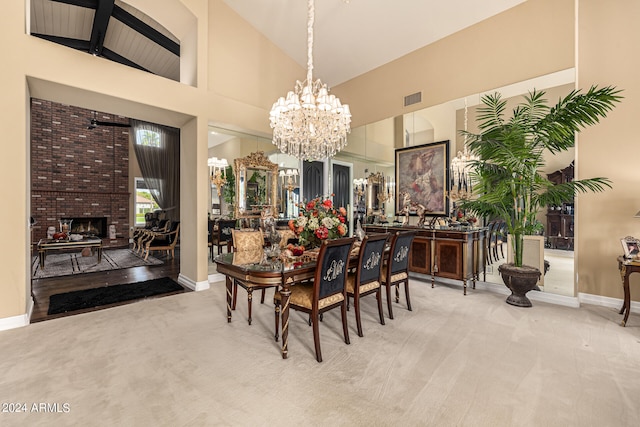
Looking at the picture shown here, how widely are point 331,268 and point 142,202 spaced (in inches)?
364

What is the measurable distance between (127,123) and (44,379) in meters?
8.90

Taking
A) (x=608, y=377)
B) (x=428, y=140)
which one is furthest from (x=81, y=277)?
(x=608, y=377)

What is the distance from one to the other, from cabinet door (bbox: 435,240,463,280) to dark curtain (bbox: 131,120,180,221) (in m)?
6.98

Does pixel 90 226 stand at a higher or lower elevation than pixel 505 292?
higher

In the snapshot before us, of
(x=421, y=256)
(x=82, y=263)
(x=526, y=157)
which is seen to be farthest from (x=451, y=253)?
(x=82, y=263)

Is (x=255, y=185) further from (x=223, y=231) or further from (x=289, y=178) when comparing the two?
(x=223, y=231)

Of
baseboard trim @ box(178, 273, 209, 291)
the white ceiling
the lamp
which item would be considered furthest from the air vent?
baseboard trim @ box(178, 273, 209, 291)

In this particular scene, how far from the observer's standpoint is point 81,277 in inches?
198

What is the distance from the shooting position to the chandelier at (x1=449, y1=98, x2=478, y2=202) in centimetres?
444

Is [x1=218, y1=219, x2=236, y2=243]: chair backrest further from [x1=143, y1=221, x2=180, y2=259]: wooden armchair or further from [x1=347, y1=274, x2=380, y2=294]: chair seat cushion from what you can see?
[x1=347, y1=274, x2=380, y2=294]: chair seat cushion

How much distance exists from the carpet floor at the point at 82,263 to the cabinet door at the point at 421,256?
5.32 metres

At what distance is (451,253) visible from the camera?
4.21 m

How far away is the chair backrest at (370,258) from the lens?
2689 mm

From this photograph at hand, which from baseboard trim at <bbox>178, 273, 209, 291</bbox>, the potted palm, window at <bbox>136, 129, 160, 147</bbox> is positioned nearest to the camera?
the potted palm
